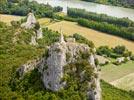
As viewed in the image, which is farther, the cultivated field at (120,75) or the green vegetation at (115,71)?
the green vegetation at (115,71)

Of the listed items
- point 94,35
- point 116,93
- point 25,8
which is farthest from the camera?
point 25,8

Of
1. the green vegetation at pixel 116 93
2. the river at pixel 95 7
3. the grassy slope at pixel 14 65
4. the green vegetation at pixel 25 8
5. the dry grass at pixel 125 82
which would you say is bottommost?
the river at pixel 95 7

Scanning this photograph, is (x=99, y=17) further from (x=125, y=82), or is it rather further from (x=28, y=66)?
(x=28, y=66)

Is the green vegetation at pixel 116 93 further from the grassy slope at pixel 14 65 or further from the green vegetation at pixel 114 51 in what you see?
the green vegetation at pixel 114 51

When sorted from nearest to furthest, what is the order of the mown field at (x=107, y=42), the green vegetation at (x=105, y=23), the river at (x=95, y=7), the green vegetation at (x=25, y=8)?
the mown field at (x=107, y=42)
the green vegetation at (x=105, y=23)
the green vegetation at (x=25, y=8)
the river at (x=95, y=7)

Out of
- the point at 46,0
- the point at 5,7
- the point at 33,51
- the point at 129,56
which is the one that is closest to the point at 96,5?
the point at 46,0

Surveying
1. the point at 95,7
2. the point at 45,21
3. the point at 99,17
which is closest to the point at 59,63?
the point at 45,21

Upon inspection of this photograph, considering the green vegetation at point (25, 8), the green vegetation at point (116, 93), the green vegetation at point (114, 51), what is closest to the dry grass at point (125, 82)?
the green vegetation at point (116, 93)

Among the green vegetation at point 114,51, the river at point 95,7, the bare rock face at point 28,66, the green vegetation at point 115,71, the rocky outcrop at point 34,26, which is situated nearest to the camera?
the bare rock face at point 28,66
